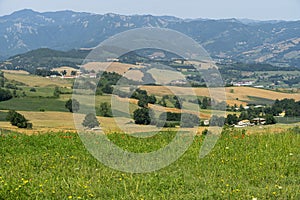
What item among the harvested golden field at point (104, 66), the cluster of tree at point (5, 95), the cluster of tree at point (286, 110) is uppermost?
the harvested golden field at point (104, 66)

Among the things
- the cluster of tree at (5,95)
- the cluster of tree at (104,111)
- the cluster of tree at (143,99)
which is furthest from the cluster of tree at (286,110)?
the cluster of tree at (5,95)

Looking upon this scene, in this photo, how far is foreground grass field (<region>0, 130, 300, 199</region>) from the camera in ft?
24.2

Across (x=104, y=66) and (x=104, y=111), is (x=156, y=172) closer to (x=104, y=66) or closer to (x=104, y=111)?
(x=104, y=111)

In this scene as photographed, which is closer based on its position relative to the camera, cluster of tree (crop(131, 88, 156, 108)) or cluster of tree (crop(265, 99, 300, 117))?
cluster of tree (crop(131, 88, 156, 108))

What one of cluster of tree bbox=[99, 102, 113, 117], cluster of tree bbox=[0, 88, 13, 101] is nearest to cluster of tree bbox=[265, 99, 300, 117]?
cluster of tree bbox=[99, 102, 113, 117]

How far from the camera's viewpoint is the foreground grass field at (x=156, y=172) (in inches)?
291

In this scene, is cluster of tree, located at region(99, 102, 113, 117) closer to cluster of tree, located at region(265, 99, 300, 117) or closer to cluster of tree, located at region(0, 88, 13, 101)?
cluster of tree, located at region(265, 99, 300, 117)

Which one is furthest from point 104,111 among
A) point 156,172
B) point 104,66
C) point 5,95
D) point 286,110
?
point 5,95

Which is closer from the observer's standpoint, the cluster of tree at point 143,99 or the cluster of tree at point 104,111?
the cluster of tree at point 104,111

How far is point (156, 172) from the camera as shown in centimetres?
920

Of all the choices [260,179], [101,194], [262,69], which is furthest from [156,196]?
[262,69]

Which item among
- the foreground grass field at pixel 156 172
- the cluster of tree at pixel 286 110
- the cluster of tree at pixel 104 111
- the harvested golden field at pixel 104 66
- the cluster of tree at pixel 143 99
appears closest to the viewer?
the foreground grass field at pixel 156 172

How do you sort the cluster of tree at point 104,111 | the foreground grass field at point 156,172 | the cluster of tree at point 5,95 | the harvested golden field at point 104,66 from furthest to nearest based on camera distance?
the cluster of tree at point 5,95 < the harvested golden field at point 104,66 < the cluster of tree at point 104,111 < the foreground grass field at point 156,172

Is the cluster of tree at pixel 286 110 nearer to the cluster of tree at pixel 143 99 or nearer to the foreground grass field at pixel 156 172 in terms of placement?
the cluster of tree at pixel 143 99
